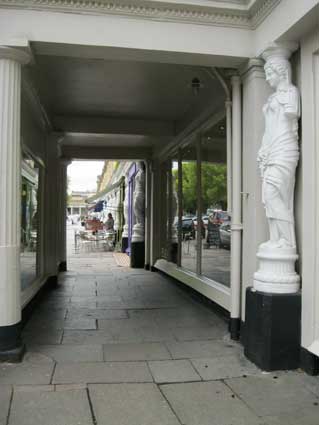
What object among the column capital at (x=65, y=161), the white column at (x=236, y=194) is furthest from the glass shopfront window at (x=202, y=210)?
the column capital at (x=65, y=161)

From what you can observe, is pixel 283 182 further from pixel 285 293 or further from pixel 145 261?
pixel 145 261

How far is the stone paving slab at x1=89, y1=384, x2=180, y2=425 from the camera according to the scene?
3.11 metres

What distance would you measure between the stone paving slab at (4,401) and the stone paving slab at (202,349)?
5.45ft

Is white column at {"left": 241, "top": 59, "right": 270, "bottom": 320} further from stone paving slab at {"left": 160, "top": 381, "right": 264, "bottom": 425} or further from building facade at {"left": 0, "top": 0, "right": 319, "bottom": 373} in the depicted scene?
stone paving slab at {"left": 160, "top": 381, "right": 264, "bottom": 425}

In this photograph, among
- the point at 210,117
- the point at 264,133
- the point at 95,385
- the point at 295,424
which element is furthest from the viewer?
the point at 210,117

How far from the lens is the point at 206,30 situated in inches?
181

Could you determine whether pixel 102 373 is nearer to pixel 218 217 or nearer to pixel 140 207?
pixel 218 217

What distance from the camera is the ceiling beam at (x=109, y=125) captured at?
29.4 feet

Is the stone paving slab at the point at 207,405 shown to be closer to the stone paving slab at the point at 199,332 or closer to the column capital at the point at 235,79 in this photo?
the stone paving slab at the point at 199,332

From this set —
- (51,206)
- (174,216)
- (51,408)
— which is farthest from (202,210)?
(51,408)

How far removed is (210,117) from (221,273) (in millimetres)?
2445

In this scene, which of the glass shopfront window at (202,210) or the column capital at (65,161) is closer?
the glass shopfront window at (202,210)

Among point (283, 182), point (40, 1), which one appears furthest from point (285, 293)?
point (40, 1)

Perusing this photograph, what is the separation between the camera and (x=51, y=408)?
327 centimetres
